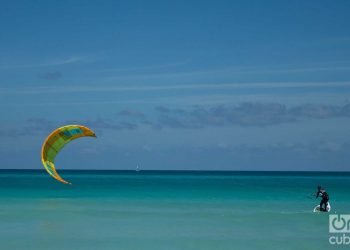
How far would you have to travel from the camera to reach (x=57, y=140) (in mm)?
24750

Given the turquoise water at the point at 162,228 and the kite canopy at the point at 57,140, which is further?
the kite canopy at the point at 57,140

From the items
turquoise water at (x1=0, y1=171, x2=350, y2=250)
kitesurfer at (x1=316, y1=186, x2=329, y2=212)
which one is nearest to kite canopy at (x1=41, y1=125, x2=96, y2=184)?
turquoise water at (x1=0, y1=171, x2=350, y2=250)

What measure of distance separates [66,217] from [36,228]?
10.7ft

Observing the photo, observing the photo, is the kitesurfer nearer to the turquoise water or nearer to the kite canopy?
the turquoise water

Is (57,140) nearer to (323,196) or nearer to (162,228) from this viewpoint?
(162,228)

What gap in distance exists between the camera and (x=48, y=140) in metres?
24.0

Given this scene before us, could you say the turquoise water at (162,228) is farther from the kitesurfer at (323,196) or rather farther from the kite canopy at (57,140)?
the kite canopy at (57,140)

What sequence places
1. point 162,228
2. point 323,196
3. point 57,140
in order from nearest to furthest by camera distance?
1. point 162,228
2. point 323,196
3. point 57,140

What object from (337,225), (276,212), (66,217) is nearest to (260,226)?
(337,225)

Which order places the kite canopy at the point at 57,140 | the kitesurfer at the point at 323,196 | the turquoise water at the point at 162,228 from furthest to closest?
the kite canopy at the point at 57,140 < the kitesurfer at the point at 323,196 < the turquoise water at the point at 162,228

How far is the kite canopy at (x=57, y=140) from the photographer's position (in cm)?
2381

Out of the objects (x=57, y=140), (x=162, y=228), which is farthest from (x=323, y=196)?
(x=57, y=140)

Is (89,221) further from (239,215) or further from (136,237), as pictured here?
(239,215)

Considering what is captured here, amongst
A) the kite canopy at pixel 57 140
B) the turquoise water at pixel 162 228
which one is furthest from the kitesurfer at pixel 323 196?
the kite canopy at pixel 57 140
